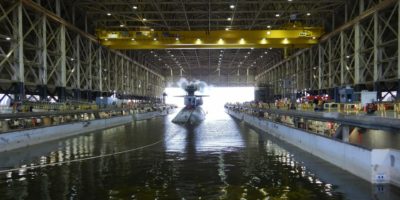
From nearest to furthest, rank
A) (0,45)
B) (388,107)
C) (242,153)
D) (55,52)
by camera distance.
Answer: (242,153)
(388,107)
(0,45)
(55,52)

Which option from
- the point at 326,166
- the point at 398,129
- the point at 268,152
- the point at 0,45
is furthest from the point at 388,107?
the point at 0,45

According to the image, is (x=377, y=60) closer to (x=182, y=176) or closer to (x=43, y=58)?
(x=43, y=58)

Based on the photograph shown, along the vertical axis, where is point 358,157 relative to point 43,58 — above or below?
below

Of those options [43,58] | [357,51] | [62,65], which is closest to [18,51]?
[43,58]

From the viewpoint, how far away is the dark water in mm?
10297

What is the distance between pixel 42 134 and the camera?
2473 centimetres

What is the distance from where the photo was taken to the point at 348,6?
4703 centimetres

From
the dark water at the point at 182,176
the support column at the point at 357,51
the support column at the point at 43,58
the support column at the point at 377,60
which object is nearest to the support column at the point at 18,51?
the support column at the point at 43,58

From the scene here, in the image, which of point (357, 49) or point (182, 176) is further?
point (357, 49)

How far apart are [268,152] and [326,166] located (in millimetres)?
4980

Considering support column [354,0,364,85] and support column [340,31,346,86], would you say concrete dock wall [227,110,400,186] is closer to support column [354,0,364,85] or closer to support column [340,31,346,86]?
support column [354,0,364,85]

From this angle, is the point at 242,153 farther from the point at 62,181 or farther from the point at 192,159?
the point at 62,181

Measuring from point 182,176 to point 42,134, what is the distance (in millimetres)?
14421

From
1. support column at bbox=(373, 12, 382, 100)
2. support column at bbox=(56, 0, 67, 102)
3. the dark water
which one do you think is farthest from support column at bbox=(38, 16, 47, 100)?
support column at bbox=(373, 12, 382, 100)
